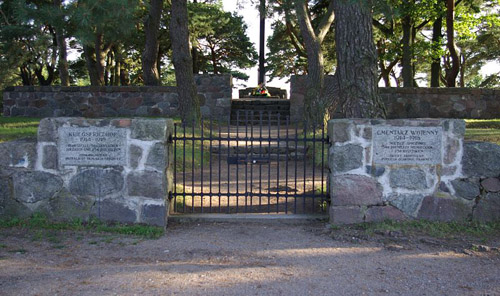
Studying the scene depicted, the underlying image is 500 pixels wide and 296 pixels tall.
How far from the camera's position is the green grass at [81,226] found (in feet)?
16.7

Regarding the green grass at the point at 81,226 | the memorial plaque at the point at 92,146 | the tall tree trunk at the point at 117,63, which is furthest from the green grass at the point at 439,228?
the tall tree trunk at the point at 117,63

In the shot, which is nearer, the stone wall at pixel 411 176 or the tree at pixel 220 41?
the stone wall at pixel 411 176

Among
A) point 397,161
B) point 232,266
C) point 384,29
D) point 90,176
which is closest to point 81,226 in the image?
point 90,176

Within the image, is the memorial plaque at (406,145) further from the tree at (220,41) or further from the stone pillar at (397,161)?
the tree at (220,41)

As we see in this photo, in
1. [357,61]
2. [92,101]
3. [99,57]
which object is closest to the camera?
[357,61]

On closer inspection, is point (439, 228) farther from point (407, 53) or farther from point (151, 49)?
point (407, 53)

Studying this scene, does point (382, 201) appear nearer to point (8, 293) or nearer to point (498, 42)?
point (8, 293)

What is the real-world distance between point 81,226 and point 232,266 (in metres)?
2.03

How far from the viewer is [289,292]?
350 centimetres

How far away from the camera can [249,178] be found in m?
8.30

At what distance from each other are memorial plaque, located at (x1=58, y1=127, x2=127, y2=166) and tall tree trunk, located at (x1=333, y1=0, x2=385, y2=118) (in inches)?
158

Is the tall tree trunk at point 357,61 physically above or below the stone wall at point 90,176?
above

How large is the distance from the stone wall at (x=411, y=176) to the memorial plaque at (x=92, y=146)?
7.72 ft

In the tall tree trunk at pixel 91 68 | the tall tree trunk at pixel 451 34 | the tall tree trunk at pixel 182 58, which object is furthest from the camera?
the tall tree trunk at pixel 91 68
